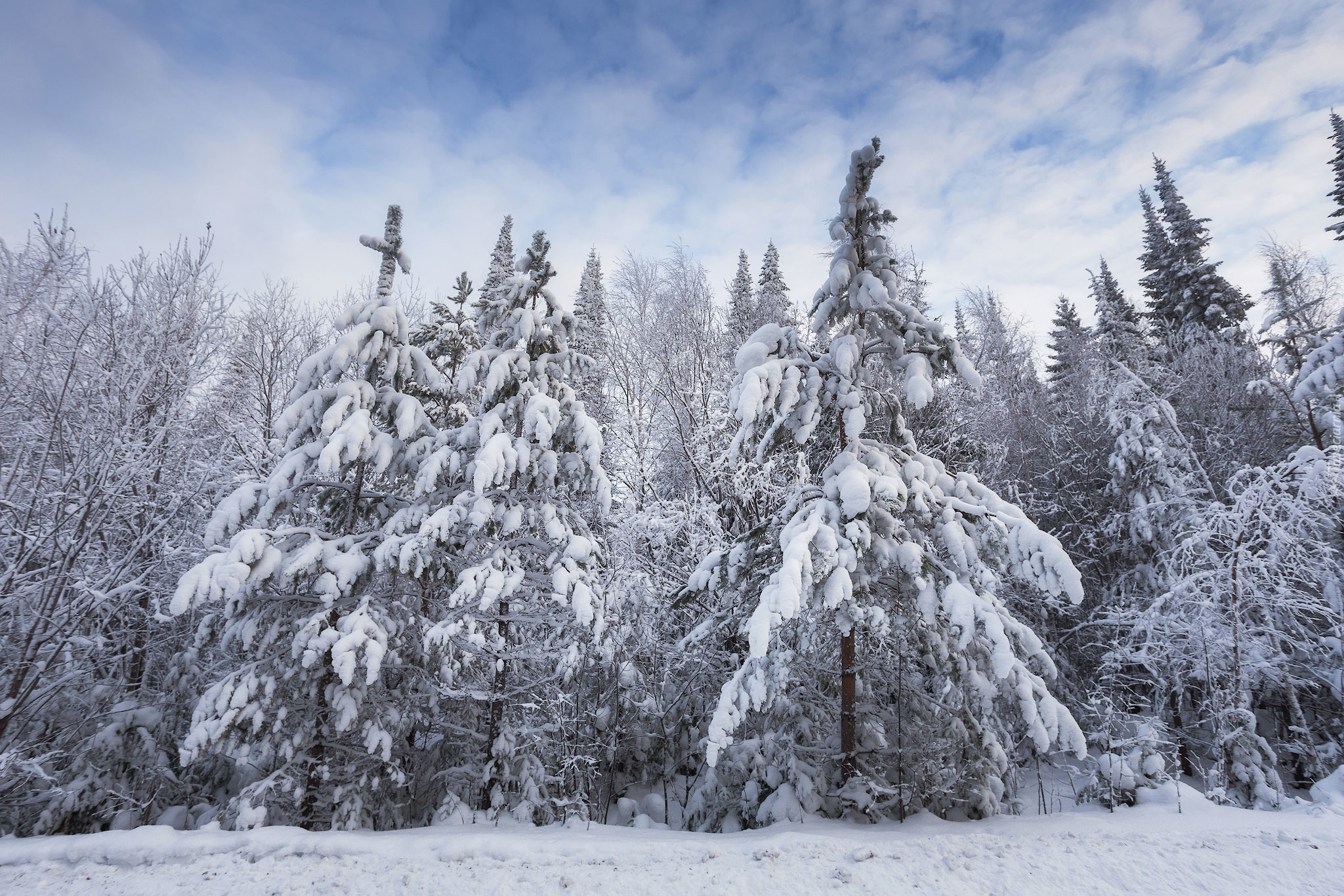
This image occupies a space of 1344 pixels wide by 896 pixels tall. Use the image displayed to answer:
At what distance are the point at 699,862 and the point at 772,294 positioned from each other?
63.4ft

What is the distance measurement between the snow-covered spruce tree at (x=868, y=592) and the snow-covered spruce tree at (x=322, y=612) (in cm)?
354

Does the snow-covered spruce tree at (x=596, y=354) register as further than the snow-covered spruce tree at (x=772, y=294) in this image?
No

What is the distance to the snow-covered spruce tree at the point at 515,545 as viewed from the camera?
249 inches

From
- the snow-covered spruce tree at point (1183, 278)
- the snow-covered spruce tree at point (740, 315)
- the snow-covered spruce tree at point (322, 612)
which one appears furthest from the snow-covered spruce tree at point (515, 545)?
the snow-covered spruce tree at point (1183, 278)

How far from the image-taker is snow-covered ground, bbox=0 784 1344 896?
339 centimetres

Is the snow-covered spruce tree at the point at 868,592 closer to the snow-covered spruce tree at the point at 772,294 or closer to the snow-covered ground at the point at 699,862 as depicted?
the snow-covered ground at the point at 699,862

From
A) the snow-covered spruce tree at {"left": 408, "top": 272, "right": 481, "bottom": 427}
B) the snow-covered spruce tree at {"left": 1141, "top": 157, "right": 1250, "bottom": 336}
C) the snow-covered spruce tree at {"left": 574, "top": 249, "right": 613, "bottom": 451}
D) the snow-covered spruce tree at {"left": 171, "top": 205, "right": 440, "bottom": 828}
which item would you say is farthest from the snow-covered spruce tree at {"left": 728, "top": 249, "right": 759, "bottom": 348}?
the snow-covered spruce tree at {"left": 1141, "top": 157, "right": 1250, "bottom": 336}

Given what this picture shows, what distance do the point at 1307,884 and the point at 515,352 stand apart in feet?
27.4

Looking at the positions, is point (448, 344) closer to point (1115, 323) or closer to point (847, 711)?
point (847, 711)

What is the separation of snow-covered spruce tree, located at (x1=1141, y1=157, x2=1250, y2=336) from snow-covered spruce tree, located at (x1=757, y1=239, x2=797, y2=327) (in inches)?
556

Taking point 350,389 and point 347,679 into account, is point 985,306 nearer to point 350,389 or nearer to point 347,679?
point 350,389

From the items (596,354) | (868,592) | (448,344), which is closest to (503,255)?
(596,354)

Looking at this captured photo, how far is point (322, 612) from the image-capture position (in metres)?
5.67

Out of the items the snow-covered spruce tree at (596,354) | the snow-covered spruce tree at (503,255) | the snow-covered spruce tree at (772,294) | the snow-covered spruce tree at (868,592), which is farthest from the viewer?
the snow-covered spruce tree at (503,255)
